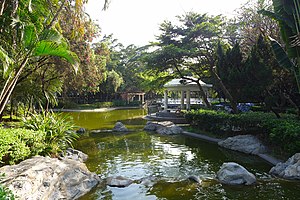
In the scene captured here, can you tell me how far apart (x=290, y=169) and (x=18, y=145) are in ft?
Result: 21.7

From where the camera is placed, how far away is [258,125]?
396 inches

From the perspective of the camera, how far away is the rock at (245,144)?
31.2 ft

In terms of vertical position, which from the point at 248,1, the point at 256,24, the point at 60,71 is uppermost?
the point at 248,1

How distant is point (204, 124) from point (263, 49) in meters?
4.52

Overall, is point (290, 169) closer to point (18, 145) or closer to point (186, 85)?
point (18, 145)

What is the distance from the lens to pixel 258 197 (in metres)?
5.58

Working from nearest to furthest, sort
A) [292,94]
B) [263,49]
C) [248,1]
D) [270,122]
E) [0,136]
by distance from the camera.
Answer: [0,136] < [270,122] < [263,49] < [292,94] < [248,1]

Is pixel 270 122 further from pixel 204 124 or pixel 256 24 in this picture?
pixel 256 24

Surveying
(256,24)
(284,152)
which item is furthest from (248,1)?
(284,152)

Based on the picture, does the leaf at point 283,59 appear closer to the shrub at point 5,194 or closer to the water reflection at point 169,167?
the water reflection at point 169,167

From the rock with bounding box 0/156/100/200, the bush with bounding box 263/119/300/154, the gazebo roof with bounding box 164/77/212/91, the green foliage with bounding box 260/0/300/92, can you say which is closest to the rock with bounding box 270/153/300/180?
the bush with bounding box 263/119/300/154

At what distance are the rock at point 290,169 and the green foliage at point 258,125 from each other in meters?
0.48

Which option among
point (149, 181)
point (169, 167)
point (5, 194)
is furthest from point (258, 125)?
point (5, 194)

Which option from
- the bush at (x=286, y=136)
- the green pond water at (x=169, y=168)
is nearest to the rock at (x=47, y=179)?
the green pond water at (x=169, y=168)
